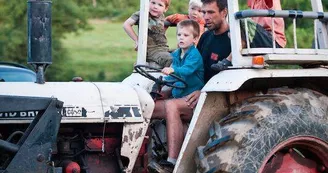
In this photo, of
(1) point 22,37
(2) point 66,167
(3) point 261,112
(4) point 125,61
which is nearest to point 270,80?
(3) point 261,112

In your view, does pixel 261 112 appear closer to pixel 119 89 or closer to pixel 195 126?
pixel 195 126

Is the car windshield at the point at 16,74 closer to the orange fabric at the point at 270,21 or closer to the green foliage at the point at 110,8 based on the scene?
the orange fabric at the point at 270,21

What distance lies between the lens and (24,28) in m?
25.7

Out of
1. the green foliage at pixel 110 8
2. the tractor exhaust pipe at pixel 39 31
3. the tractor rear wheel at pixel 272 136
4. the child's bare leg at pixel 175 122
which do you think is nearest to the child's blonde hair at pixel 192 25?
the child's bare leg at pixel 175 122

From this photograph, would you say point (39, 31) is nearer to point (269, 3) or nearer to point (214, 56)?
point (214, 56)

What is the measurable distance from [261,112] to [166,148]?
3.44ft

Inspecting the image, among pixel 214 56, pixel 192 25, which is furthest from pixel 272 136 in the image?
pixel 192 25

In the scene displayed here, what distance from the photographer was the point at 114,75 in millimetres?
26594

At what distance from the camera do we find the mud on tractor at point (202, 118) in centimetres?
764

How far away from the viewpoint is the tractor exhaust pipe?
7773 millimetres

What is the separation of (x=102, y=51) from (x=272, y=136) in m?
22.8

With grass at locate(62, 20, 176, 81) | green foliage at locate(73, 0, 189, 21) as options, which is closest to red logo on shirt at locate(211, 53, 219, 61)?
grass at locate(62, 20, 176, 81)

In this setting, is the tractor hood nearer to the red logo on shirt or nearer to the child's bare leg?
the child's bare leg

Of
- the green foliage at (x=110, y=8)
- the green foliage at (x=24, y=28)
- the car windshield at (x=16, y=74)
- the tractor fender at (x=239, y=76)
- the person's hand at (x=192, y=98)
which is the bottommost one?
the person's hand at (x=192, y=98)
